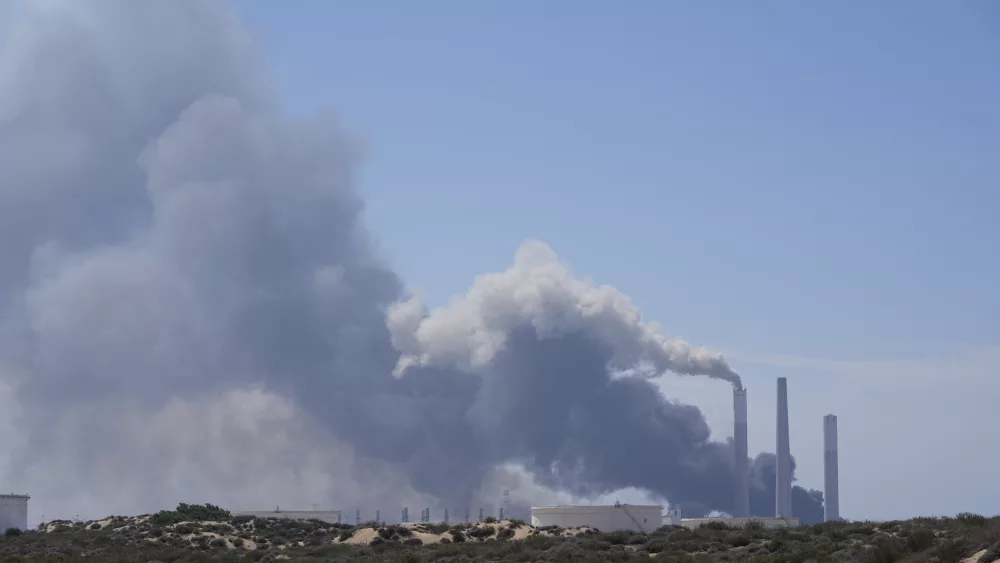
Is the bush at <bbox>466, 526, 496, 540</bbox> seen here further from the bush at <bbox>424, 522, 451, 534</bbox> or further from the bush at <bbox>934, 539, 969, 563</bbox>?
A: the bush at <bbox>934, 539, 969, 563</bbox>

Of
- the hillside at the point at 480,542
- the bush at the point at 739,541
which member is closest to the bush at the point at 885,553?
the hillside at the point at 480,542

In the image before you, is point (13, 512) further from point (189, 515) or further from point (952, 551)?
point (952, 551)

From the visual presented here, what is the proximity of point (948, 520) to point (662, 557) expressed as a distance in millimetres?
12281

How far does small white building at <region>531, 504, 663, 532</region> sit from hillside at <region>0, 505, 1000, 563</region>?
25622mm

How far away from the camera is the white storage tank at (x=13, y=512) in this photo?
11744 centimetres

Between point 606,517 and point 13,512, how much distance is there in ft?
209

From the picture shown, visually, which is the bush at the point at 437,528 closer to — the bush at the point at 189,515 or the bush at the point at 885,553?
the bush at the point at 189,515

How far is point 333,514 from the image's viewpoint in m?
136

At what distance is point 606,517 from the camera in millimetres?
109688

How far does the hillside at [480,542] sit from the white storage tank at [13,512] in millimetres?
8781

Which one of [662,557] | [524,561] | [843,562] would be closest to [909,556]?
[843,562]

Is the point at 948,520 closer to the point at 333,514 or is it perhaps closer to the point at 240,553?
the point at 240,553

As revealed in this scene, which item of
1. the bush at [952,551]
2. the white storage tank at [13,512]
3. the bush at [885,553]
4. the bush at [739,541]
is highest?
the bush at [952,551]

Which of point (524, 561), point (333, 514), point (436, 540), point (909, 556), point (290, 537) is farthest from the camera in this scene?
point (333, 514)
